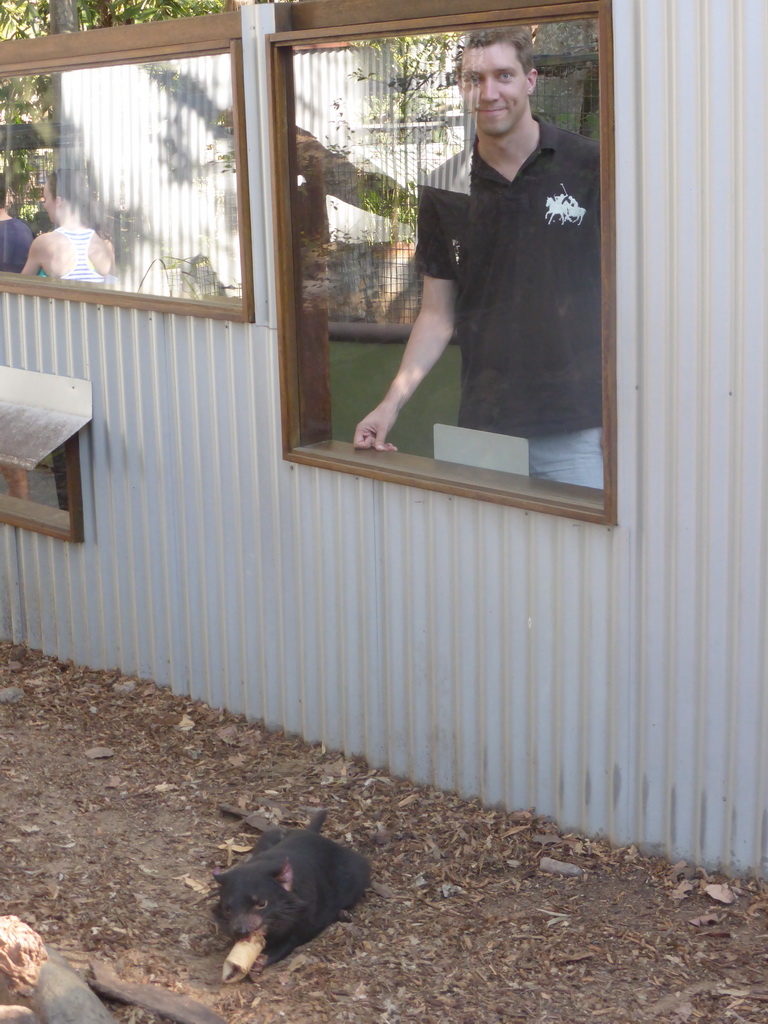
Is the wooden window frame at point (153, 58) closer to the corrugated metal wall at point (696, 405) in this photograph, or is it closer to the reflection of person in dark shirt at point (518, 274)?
the reflection of person in dark shirt at point (518, 274)

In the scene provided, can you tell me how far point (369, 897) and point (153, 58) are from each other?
3.42 metres

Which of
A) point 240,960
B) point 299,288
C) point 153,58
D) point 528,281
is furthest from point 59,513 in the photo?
Answer: point 240,960

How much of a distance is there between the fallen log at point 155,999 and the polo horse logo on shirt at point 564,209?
102 inches

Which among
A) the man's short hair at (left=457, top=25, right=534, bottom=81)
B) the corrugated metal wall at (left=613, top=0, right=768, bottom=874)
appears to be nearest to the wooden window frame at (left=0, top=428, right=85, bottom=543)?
the man's short hair at (left=457, top=25, right=534, bottom=81)

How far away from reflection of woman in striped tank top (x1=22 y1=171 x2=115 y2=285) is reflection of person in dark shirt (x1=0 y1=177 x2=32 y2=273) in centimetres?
10

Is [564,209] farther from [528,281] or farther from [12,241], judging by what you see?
[12,241]

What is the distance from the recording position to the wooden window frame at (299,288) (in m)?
3.81

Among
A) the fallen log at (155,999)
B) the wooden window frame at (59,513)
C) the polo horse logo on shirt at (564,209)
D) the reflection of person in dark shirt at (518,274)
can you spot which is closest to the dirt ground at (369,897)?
the fallen log at (155,999)

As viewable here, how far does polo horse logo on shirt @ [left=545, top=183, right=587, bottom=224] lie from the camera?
3.99 meters

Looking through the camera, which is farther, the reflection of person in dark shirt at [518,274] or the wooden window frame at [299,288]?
the reflection of person in dark shirt at [518,274]

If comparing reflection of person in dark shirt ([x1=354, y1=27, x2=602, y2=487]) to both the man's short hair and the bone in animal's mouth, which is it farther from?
the bone in animal's mouth

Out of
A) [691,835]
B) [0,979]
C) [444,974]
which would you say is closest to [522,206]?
[691,835]

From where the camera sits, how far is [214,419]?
5250 mm

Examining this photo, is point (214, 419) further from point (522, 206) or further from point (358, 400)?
point (522, 206)
